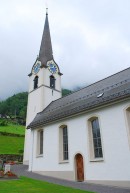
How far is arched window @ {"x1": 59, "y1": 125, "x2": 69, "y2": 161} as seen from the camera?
17.4 meters

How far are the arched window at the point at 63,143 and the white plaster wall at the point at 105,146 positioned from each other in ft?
1.03

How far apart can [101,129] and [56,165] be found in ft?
19.5

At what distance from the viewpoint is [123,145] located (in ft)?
41.3

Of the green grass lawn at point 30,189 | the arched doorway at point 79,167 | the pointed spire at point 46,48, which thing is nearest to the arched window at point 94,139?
the arched doorway at point 79,167

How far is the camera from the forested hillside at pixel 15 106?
92312 millimetres

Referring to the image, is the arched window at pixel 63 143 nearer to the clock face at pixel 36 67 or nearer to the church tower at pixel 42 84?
the church tower at pixel 42 84

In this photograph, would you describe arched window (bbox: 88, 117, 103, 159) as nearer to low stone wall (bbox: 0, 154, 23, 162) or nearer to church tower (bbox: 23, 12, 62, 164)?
church tower (bbox: 23, 12, 62, 164)

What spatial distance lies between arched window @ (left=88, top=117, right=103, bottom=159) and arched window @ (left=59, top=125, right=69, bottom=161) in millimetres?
3130

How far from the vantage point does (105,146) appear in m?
13.6

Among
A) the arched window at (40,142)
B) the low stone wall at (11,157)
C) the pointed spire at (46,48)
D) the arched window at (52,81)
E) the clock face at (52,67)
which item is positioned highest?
the pointed spire at (46,48)

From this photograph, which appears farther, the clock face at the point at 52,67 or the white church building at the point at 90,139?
the clock face at the point at 52,67

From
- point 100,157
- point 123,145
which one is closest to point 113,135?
point 123,145

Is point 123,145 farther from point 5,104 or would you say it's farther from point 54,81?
point 5,104

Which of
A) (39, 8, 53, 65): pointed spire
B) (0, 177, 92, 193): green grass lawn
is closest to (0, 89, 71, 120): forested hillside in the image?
(39, 8, 53, 65): pointed spire
